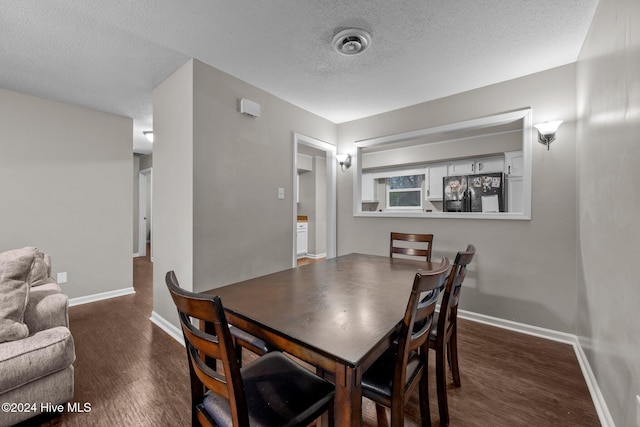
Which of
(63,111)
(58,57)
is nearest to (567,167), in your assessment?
(58,57)

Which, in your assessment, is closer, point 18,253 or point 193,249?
point 18,253

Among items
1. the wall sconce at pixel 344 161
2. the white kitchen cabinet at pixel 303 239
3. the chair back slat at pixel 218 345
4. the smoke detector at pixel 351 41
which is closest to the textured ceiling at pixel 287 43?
the smoke detector at pixel 351 41

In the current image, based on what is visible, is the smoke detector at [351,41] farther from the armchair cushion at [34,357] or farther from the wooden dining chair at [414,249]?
the armchair cushion at [34,357]

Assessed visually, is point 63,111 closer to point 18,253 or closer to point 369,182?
point 18,253

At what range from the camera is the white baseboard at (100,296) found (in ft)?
10.9

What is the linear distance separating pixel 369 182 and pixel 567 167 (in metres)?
4.03

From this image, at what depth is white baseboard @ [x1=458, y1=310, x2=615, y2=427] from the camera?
153 centimetres

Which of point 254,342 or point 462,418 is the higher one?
point 254,342

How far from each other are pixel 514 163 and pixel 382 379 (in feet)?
14.8

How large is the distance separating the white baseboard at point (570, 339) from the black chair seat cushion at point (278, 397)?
160 cm

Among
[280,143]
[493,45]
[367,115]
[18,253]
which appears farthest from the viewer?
[367,115]

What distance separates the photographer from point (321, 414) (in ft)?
3.43

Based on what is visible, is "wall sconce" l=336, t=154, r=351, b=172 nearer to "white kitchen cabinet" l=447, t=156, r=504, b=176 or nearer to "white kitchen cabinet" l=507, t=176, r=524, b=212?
"white kitchen cabinet" l=447, t=156, r=504, b=176

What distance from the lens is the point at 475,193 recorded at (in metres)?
4.70
